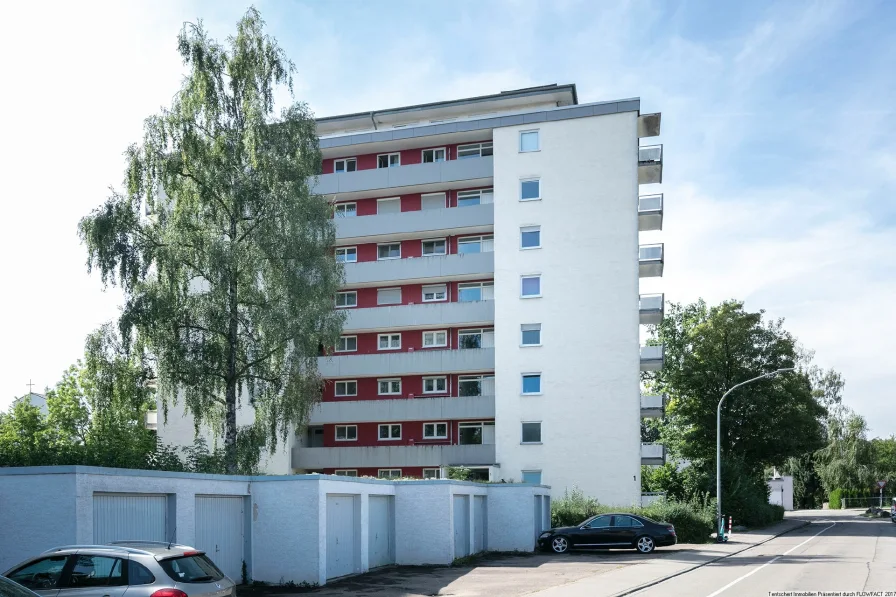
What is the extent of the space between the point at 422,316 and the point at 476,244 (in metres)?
4.68

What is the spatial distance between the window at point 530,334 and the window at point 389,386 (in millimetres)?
7008

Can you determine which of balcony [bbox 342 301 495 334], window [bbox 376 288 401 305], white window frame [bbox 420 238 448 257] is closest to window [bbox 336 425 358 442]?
balcony [bbox 342 301 495 334]

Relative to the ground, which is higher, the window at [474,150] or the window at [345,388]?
the window at [474,150]

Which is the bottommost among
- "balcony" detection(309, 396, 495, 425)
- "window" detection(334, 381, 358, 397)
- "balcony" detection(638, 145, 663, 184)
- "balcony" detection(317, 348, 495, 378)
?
"balcony" detection(309, 396, 495, 425)

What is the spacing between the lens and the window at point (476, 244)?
47.9 m

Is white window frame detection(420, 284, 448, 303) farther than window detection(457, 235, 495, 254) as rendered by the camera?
Yes

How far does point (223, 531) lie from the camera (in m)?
20.3

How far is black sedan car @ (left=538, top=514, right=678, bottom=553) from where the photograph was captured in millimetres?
32000

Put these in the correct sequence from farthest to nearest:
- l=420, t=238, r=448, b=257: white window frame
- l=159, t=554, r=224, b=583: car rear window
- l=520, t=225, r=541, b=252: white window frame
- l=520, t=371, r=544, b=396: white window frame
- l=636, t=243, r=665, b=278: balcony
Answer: l=420, t=238, r=448, b=257: white window frame → l=636, t=243, r=665, b=278: balcony → l=520, t=225, r=541, b=252: white window frame → l=520, t=371, r=544, b=396: white window frame → l=159, t=554, r=224, b=583: car rear window

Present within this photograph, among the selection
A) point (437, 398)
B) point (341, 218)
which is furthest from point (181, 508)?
point (341, 218)

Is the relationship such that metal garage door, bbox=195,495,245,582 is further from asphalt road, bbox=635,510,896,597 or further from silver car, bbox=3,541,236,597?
asphalt road, bbox=635,510,896,597

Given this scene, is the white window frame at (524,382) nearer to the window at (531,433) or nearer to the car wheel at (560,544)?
the window at (531,433)

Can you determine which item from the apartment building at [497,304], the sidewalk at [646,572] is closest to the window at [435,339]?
the apartment building at [497,304]

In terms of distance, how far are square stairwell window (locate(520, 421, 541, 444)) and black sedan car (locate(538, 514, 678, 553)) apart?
12270 millimetres
